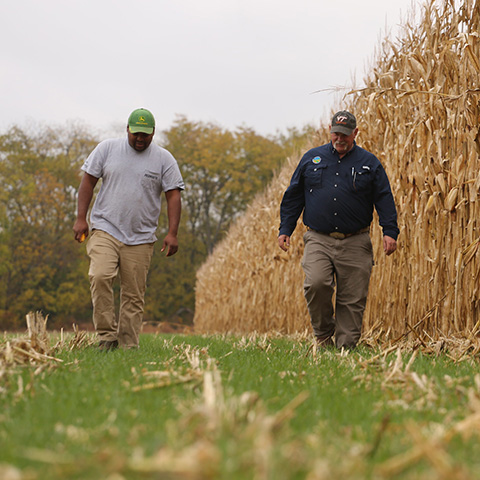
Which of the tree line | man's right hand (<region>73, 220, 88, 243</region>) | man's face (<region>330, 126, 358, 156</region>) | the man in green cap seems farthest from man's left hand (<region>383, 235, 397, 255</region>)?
the tree line

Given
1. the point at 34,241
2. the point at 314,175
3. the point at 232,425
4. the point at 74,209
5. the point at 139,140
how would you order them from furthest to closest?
the point at 74,209 < the point at 34,241 < the point at 314,175 < the point at 139,140 < the point at 232,425

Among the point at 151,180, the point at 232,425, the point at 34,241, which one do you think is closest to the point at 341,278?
the point at 151,180

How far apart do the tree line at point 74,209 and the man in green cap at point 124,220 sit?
22027mm

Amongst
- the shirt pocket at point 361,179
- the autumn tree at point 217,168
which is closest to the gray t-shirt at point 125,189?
the shirt pocket at point 361,179

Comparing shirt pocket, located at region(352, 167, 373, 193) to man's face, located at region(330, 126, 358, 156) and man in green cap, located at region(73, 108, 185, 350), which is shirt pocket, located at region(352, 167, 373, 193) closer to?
man's face, located at region(330, 126, 358, 156)

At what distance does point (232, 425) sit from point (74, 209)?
38.1m

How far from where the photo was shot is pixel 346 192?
6117 mm

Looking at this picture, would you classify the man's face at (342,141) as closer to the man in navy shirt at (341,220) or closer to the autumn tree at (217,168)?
the man in navy shirt at (341,220)

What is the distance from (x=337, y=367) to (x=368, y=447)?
90.4 inches

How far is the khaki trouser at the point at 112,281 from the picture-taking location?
5.91 metres

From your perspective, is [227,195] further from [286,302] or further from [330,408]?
[330,408]

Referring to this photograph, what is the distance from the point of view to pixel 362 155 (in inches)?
Result: 245

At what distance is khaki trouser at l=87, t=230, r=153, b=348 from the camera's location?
5.91 meters

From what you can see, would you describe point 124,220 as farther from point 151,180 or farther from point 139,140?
point 139,140
